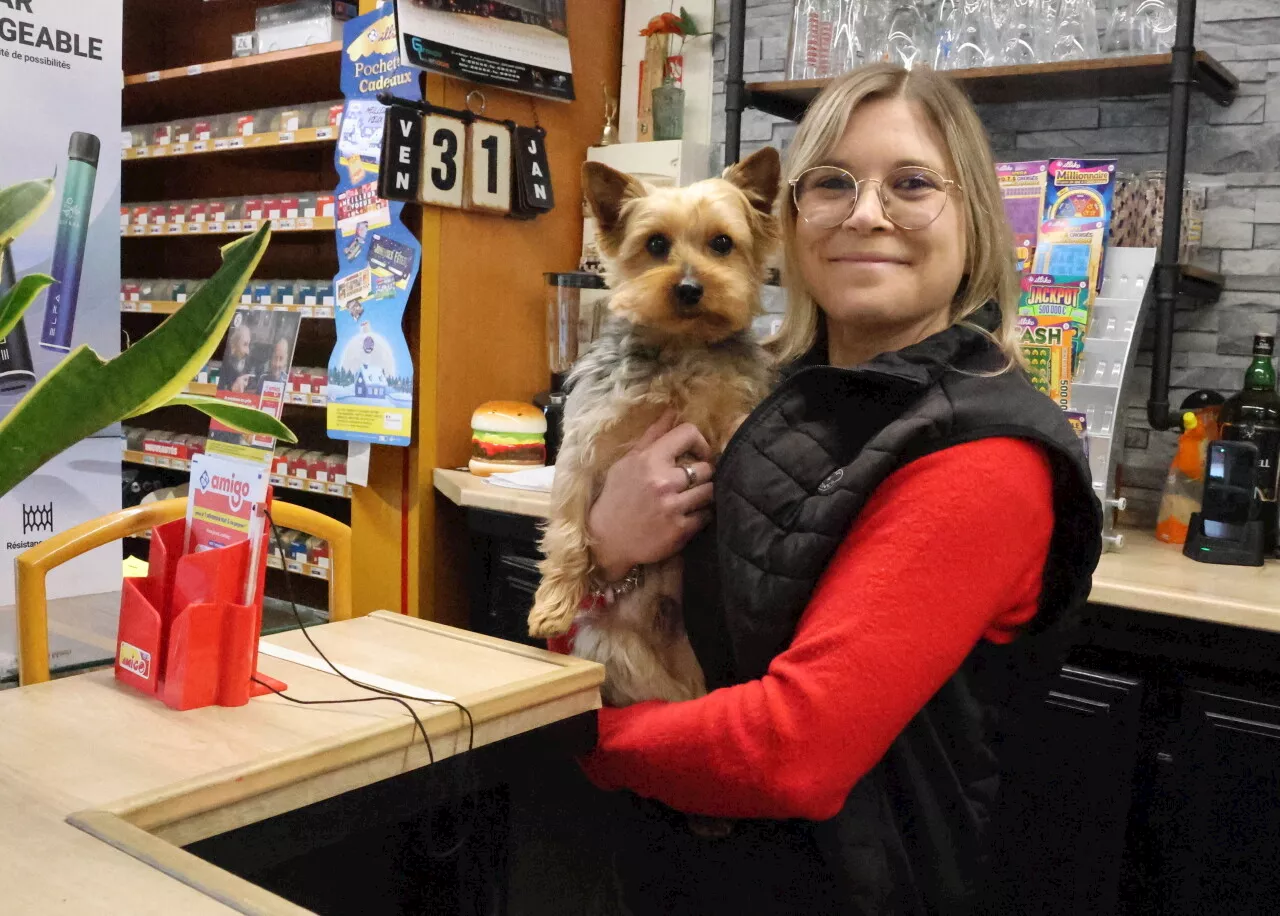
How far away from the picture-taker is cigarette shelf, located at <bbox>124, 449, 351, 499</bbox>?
11.4 feet

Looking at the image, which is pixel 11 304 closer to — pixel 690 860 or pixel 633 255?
pixel 690 860

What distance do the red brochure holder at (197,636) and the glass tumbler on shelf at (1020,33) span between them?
215 cm

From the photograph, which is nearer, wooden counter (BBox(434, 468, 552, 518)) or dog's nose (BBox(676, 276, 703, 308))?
dog's nose (BBox(676, 276, 703, 308))

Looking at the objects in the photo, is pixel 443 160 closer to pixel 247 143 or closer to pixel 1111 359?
pixel 247 143

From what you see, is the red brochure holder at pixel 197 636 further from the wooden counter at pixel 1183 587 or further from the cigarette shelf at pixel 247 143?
the cigarette shelf at pixel 247 143

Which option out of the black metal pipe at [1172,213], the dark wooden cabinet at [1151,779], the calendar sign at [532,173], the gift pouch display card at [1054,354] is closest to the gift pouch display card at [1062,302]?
the gift pouch display card at [1054,354]

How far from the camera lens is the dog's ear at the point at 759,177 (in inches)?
73.7

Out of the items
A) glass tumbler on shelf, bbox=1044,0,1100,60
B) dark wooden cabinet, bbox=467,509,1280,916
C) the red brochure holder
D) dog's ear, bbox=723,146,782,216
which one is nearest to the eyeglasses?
dog's ear, bbox=723,146,782,216

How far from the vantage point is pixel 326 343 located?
409 cm

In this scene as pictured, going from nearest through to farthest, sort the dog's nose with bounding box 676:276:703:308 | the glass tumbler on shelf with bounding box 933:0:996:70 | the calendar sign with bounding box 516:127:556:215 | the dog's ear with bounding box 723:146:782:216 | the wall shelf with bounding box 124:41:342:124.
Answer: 1. the dog's nose with bounding box 676:276:703:308
2. the dog's ear with bounding box 723:146:782:216
3. the glass tumbler on shelf with bounding box 933:0:996:70
4. the calendar sign with bounding box 516:127:556:215
5. the wall shelf with bounding box 124:41:342:124

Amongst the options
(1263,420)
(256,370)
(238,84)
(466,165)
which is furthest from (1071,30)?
(238,84)

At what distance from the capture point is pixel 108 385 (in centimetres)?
81

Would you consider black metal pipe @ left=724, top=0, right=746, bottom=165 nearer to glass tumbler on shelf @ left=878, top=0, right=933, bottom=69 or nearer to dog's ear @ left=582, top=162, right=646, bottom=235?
glass tumbler on shelf @ left=878, top=0, right=933, bottom=69

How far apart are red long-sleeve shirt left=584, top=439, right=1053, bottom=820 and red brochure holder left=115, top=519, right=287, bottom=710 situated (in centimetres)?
49
